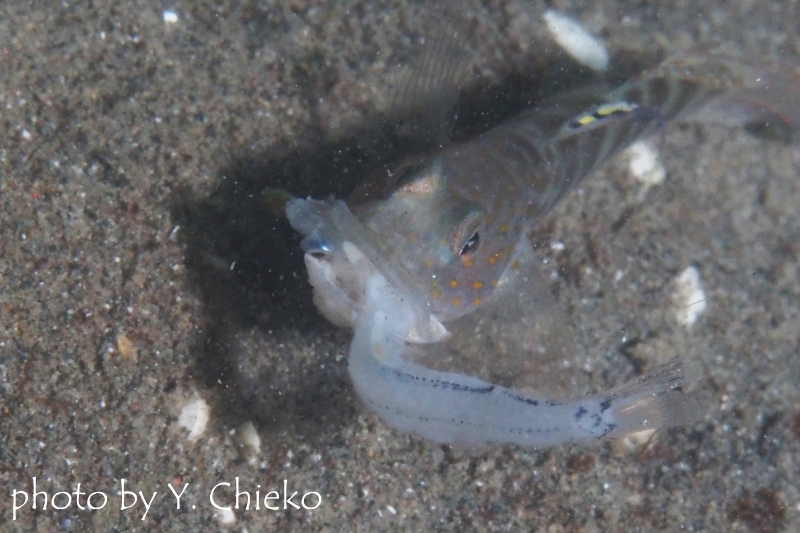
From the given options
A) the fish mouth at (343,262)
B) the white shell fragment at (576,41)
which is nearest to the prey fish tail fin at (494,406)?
the fish mouth at (343,262)

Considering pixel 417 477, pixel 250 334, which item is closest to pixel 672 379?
pixel 417 477

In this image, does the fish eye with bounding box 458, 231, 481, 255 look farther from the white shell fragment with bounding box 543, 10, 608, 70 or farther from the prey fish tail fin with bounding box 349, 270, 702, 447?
the white shell fragment with bounding box 543, 10, 608, 70

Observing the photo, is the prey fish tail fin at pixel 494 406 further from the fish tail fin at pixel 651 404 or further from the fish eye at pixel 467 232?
the fish eye at pixel 467 232

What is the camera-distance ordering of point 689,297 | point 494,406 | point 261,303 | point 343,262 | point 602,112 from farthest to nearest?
point 689,297, point 602,112, point 261,303, point 343,262, point 494,406

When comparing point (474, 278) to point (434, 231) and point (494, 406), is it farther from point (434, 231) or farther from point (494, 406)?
point (494, 406)

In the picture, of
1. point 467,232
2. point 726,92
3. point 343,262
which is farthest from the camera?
point 726,92

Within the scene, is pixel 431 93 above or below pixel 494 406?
above

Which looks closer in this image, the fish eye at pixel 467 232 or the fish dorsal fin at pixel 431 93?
the fish eye at pixel 467 232

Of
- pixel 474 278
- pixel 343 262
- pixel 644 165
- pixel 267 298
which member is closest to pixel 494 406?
pixel 474 278
